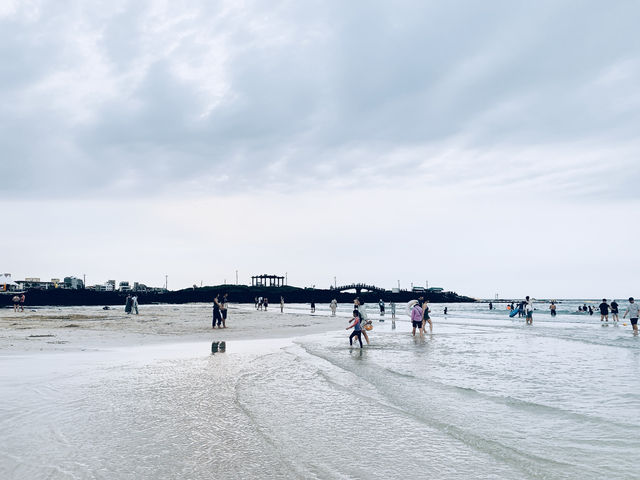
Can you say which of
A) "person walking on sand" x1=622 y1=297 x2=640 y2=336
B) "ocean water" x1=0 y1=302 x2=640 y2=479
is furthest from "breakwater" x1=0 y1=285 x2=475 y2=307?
"ocean water" x1=0 y1=302 x2=640 y2=479

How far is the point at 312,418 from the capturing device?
27.8 ft

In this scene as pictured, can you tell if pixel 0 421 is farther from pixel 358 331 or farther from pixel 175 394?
pixel 358 331

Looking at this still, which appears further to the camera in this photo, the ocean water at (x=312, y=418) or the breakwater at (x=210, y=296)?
the breakwater at (x=210, y=296)

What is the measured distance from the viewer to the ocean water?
600cm

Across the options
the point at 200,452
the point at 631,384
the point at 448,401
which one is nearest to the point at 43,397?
the point at 200,452

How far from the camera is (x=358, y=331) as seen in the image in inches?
789

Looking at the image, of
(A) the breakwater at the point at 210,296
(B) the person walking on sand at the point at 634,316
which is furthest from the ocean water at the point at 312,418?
(A) the breakwater at the point at 210,296

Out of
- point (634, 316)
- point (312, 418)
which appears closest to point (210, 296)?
point (634, 316)

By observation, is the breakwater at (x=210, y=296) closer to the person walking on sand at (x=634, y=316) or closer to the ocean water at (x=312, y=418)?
the person walking on sand at (x=634, y=316)

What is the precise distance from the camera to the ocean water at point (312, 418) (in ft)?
19.7

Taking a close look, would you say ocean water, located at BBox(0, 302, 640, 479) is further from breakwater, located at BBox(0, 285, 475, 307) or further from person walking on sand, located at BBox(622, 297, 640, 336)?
breakwater, located at BBox(0, 285, 475, 307)

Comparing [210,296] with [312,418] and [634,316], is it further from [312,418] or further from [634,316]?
[312,418]

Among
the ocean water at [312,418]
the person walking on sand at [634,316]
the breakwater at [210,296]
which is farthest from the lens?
the breakwater at [210,296]

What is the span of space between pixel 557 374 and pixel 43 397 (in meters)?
13.6
